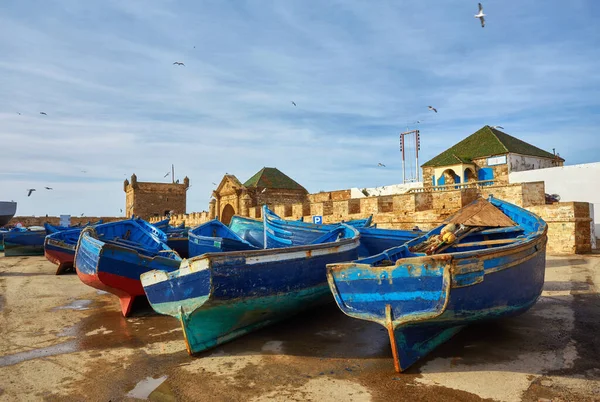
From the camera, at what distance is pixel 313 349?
4.98 metres

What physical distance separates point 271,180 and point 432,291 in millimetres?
30173

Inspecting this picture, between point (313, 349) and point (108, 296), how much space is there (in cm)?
606

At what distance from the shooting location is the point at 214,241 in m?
7.19

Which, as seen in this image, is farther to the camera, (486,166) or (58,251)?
(486,166)

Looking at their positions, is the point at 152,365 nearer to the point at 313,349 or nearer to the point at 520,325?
the point at 313,349

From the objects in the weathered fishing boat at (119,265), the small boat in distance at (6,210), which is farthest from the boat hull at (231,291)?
the small boat in distance at (6,210)

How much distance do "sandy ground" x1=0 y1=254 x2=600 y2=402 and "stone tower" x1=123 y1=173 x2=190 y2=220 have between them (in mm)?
44621

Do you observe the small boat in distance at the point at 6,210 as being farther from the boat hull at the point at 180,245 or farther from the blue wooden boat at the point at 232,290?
the blue wooden boat at the point at 232,290

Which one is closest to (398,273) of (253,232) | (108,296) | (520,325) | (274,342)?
(274,342)

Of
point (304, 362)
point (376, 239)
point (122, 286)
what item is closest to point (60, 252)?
point (122, 286)

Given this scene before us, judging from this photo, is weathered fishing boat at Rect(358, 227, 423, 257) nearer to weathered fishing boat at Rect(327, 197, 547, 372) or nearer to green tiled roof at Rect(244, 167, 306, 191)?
weathered fishing boat at Rect(327, 197, 547, 372)

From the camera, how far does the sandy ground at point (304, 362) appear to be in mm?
3756

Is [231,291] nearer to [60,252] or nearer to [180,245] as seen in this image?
[180,245]

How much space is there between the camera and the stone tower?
4909 cm
